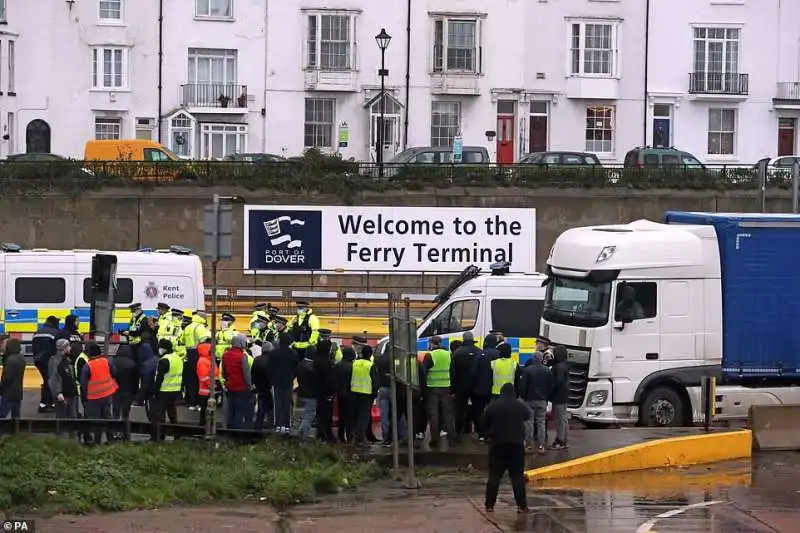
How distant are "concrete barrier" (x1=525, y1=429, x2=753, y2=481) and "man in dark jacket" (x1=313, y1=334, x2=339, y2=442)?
3.72m

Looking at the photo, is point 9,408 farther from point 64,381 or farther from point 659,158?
point 659,158

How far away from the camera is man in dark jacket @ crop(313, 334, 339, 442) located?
67.3 ft

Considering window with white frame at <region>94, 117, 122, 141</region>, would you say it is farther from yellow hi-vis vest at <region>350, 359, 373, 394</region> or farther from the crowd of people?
yellow hi-vis vest at <region>350, 359, 373, 394</region>

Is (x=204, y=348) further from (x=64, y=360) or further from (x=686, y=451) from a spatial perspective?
(x=686, y=451)

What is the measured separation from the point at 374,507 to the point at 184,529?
104 inches

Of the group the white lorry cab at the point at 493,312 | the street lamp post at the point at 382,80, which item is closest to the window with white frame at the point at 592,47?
the street lamp post at the point at 382,80

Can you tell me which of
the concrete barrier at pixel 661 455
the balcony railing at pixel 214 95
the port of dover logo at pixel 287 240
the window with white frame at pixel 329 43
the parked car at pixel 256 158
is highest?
the window with white frame at pixel 329 43

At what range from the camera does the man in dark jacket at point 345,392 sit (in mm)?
20359

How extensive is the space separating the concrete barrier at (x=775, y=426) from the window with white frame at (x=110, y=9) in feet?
122

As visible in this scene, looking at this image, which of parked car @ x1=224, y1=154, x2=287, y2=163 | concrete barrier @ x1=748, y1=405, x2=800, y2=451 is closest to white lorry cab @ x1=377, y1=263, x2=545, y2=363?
concrete barrier @ x1=748, y1=405, x2=800, y2=451

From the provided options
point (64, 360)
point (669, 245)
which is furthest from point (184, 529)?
point (669, 245)

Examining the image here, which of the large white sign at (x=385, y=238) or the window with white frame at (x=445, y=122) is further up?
the window with white frame at (x=445, y=122)

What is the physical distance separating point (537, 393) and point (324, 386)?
3.19 meters

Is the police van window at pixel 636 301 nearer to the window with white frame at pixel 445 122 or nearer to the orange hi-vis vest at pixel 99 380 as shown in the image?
the orange hi-vis vest at pixel 99 380
